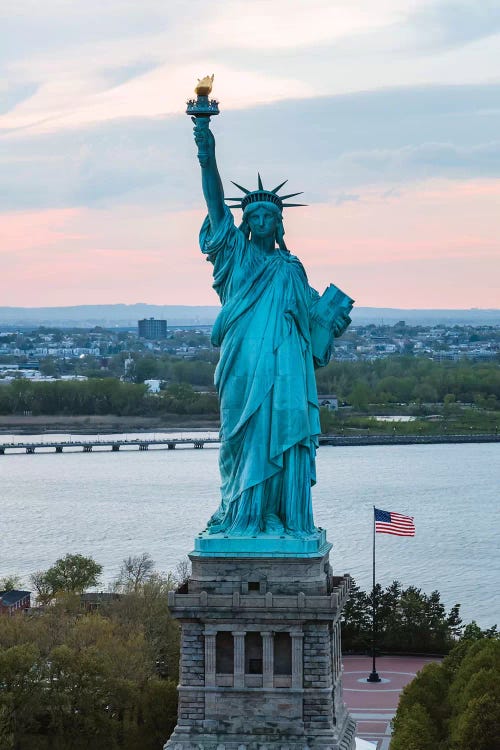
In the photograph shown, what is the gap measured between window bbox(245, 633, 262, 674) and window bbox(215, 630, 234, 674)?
0.16 metres

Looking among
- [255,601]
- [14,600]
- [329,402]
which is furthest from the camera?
[329,402]

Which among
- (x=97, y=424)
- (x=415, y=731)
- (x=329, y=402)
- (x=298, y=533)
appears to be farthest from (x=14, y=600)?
(x=97, y=424)

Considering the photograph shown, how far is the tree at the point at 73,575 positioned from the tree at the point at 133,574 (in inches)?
23.1

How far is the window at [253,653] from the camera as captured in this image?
20891mm

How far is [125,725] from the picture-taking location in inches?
1022

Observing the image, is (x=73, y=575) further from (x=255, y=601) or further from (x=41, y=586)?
(x=255, y=601)

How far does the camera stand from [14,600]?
4078cm

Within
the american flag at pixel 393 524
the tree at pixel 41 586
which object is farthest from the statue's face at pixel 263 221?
the tree at pixel 41 586

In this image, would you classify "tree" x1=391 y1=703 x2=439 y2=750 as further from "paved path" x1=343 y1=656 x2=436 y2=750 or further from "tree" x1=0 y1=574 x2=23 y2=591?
"tree" x1=0 y1=574 x2=23 y2=591

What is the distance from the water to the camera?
166ft

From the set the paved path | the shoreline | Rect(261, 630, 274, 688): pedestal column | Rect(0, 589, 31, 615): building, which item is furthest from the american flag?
the shoreline

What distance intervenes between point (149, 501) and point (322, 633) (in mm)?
49678

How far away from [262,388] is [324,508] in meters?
44.7

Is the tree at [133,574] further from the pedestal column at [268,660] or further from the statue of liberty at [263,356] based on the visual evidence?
the pedestal column at [268,660]
